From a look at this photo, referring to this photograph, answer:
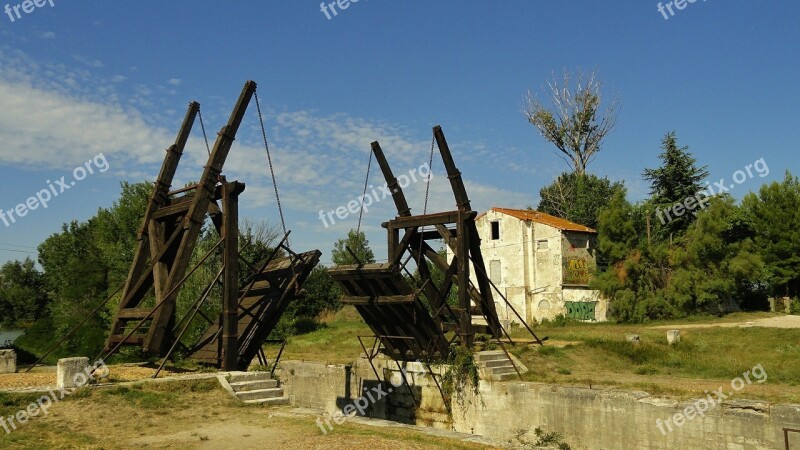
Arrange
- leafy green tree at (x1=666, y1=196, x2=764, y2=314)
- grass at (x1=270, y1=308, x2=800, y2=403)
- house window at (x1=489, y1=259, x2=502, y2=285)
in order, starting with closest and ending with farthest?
grass at (x1=270, y1=308, x2=800, y2=403) → leafy green tree at (x1=666, y1=196, x2=764, y2=314) → house window at (x1=489, y1=259, x2=502, y2=285)

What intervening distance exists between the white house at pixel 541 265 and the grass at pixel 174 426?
2725 centimetres

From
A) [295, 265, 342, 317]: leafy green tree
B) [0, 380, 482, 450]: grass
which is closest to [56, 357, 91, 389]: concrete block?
[0, 380, 482, 450]: grass

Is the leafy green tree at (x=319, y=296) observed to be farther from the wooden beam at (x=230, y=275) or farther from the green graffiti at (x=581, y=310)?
the wooden beam at (x=230, y=275)

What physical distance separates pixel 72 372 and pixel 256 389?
138 inches

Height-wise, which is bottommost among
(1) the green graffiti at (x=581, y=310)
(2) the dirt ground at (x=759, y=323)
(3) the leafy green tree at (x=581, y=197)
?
(2) the dirt ground at (x=759, y=323)

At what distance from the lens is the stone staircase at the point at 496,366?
16938mm

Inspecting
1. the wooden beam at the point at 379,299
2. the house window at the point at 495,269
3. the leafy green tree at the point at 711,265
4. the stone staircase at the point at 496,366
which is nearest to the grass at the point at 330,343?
the wooden beam at the point at 379,299

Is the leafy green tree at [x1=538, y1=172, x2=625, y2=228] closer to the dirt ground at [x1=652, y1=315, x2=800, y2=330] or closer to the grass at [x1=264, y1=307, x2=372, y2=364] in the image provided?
the dirt ground at [x1=652, y1=315, x2=800, y2=330]

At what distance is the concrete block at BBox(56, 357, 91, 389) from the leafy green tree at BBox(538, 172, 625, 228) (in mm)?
39388

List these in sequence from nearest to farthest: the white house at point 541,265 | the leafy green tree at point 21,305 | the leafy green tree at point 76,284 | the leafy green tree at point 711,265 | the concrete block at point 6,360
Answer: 1. the concrete block at point 6,360
2. the leafy green tree at point 76,284
3. the leafy green tree at point 711,265
4. the white house at point 541,265
5. the leafy green tree at point 21,305

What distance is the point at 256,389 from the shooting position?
42.1ft

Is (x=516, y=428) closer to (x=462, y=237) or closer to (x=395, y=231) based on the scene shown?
(x=462, y=237)

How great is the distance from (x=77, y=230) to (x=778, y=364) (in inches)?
2463

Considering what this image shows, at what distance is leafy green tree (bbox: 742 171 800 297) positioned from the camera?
36700 mm
